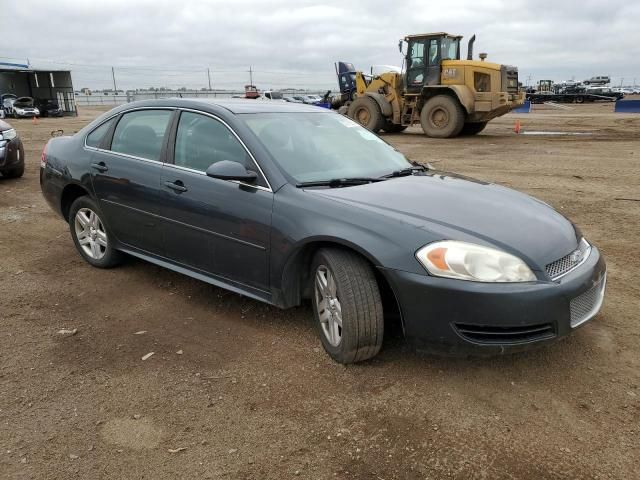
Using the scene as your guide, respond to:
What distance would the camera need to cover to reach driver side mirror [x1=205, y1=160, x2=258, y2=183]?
3.32 meters

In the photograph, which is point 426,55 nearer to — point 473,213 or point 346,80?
point 346,80

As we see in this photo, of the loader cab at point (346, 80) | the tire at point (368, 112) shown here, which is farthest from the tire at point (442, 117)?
the loader cab at point (346, 80)

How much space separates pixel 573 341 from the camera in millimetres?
3361

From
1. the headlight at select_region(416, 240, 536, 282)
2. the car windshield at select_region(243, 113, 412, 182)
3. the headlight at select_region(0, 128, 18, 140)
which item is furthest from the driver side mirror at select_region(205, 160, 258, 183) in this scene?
the headlight at select_region(0, 128, 18, 140)

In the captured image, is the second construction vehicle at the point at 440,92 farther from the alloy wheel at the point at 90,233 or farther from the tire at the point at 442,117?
the alloy wheel at the point at 90,233

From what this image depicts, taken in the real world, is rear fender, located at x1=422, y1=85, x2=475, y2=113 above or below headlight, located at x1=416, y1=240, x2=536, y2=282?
above

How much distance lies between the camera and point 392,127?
63.6 ft

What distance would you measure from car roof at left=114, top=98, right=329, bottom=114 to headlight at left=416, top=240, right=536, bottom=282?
1.84 m

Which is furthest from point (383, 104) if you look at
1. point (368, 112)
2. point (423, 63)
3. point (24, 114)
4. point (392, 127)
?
point (24, 114)

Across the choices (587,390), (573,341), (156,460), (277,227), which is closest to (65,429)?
(156,460)

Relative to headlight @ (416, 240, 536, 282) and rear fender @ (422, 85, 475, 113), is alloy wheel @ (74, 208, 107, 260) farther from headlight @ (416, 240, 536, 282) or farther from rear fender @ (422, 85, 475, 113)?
rear fender @ (422, 85, 475, 113)

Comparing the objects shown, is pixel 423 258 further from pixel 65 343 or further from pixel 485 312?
pixel 65 343

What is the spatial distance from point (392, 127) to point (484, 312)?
1740cm

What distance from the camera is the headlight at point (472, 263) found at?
2.67 m
